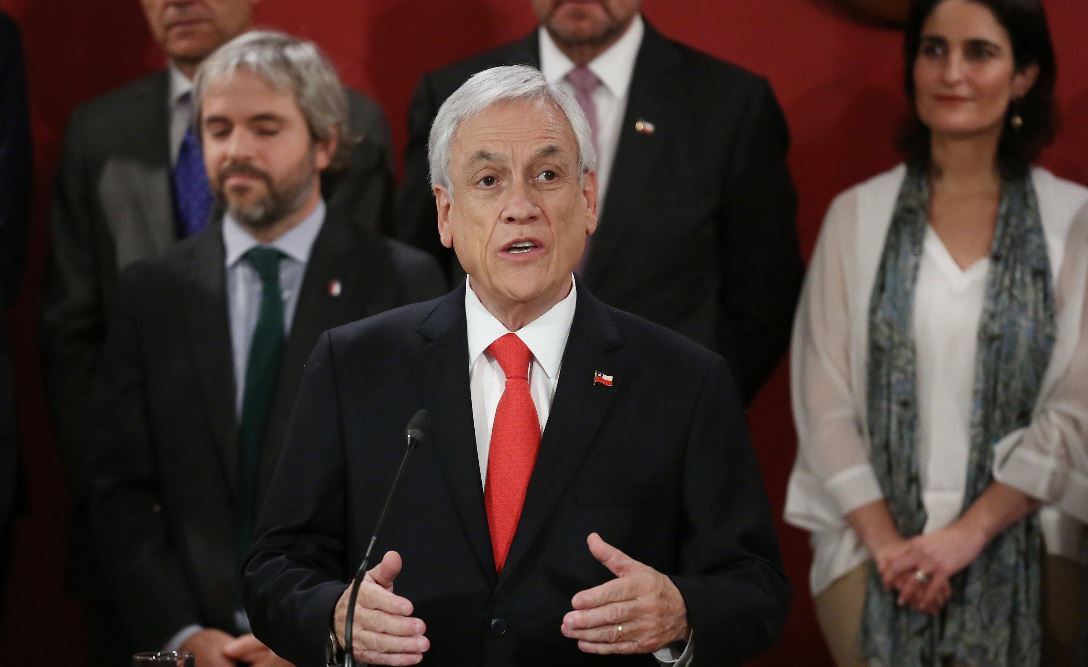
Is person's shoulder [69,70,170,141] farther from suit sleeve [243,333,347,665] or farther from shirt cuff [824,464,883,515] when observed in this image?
suit sleeve [243,333,347,665]

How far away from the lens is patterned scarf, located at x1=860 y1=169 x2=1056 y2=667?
344cm

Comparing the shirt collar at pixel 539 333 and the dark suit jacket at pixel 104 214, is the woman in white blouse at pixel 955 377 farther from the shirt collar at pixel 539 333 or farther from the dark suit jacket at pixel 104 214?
the shirt collar at pixel 539 333

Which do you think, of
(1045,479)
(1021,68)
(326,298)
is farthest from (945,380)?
(326,298)

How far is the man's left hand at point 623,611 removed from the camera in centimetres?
188

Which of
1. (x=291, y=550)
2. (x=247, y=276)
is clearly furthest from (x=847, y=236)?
(x=291, y=550)

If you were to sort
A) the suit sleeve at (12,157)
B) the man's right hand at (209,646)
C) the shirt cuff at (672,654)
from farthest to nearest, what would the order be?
the suit sleeve at (12,157) → the man's right hand at (209,646) → the shirt cuff at (672,654)

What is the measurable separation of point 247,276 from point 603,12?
3.29 feet

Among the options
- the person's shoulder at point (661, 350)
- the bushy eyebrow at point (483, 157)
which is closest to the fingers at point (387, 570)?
the person's shoulder at point (661, 350)

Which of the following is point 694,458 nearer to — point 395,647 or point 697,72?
point 395,647

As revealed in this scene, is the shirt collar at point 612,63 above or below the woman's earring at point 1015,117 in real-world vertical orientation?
above

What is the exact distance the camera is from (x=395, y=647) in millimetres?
1851

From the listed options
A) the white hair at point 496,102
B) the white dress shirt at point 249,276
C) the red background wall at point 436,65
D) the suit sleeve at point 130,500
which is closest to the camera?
the white hair at point 496,102

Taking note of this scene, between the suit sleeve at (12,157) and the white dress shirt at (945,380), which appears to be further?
the suit sleeve at (12,157)

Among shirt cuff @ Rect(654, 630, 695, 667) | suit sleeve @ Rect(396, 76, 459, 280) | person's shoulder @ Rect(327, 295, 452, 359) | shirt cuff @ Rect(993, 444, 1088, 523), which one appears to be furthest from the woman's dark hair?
shirt cuff @ Rect(654, 630, 695, 667)
